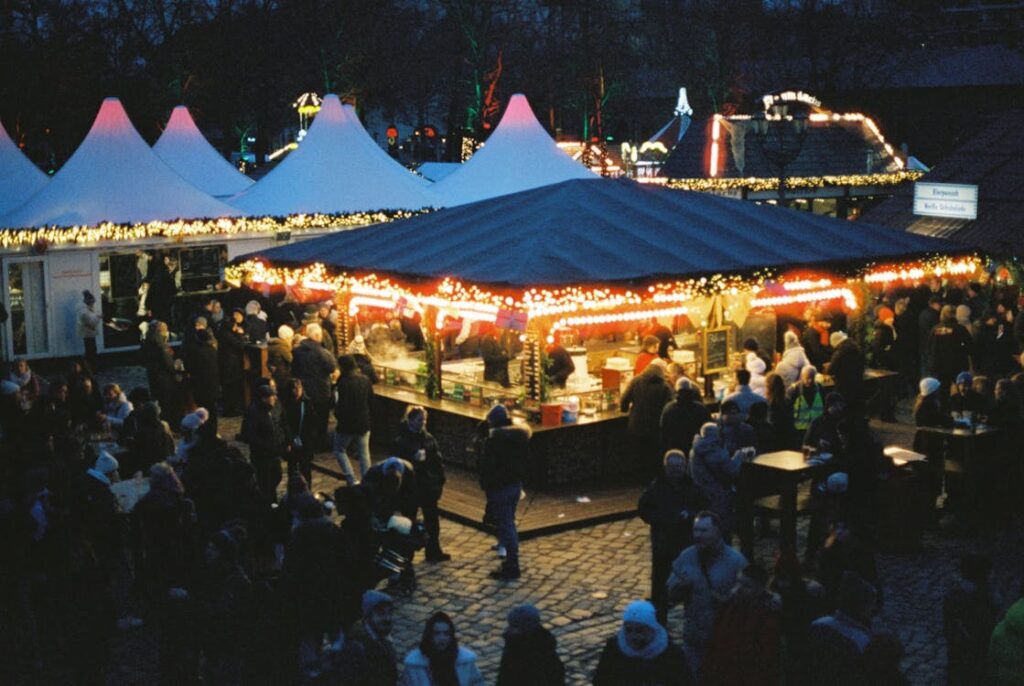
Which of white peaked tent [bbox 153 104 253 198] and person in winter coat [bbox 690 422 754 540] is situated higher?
white peaked tent [bbox 153 104 253 198]

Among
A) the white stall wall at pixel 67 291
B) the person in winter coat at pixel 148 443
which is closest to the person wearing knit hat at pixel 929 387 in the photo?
the person in winter coat at pixel 148 443

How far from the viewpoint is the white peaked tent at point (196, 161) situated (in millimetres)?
30828

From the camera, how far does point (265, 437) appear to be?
1232 centimetres

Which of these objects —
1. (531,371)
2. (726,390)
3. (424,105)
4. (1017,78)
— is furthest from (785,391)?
(424,105)

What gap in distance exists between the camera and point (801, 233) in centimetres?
1744

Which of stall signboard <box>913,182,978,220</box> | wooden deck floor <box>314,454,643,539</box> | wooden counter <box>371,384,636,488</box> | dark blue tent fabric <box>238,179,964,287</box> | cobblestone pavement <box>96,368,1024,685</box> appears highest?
stall signboard <box>913,182,978,220</box>

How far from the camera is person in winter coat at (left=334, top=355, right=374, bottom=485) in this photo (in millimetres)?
13492

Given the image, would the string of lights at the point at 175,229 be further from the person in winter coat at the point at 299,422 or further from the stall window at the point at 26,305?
the person in winter coat at the point at 299,422

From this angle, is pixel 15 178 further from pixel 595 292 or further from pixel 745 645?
pixel 745 645

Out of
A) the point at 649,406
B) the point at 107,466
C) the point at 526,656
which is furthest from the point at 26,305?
the point at 526,656

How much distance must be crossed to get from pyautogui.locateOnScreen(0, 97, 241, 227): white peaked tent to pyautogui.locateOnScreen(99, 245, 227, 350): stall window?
790 mm

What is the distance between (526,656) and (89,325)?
16.7 meters

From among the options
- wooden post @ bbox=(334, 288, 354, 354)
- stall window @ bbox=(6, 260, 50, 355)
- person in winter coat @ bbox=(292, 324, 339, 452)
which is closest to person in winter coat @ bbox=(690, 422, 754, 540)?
person in winter coat @ bbox=(292, 324, 339, 452)

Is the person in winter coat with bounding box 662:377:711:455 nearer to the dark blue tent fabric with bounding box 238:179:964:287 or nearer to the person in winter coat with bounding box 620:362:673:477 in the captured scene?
the person in winter coat with bounding box 620:362:673:477
